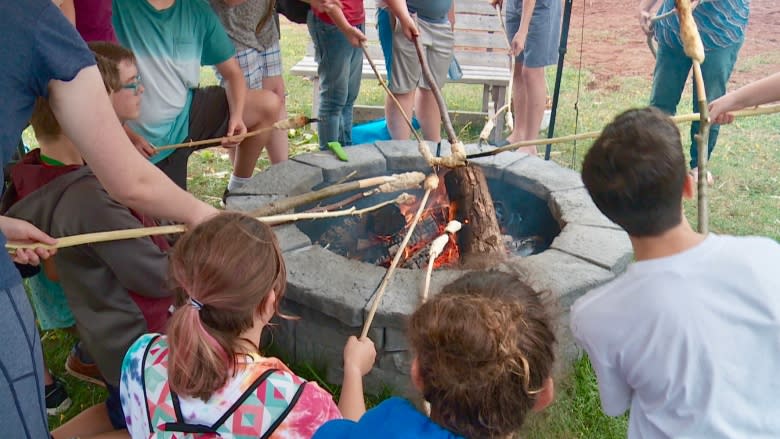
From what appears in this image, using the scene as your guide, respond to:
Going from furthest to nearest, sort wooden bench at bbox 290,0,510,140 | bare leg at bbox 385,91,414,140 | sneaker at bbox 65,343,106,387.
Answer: wooden bench at bbox 290,0,510,140, bare leg at bbox 385,91,414,140, sneaker at bbox 65,343,106,387

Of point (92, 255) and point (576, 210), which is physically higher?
point (92, 255)

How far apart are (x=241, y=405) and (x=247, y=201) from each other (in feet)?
5.12

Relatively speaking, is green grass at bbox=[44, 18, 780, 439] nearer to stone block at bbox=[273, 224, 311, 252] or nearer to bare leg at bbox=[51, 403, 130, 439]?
bare leg at bbox=[51, 403, 130, 439]

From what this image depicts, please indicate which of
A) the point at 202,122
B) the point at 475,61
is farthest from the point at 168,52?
the point at 475,61

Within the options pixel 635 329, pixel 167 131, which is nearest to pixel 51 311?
pixel 167 131

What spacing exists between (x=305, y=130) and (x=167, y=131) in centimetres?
261

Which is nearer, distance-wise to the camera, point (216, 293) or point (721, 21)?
point (216, 293)

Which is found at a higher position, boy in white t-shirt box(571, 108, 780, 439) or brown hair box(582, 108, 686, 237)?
brown hair box(582, 108, 686, 237)

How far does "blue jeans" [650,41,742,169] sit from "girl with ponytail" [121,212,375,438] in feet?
10.7

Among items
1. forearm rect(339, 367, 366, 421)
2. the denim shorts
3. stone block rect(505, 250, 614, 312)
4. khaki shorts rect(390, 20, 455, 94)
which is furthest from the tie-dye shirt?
the denim shorts

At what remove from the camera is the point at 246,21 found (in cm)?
357

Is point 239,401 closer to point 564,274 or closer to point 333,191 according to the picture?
point 333,191

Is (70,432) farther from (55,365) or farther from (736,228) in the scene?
(736,228)

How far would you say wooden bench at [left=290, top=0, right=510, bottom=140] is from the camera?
205 inches
